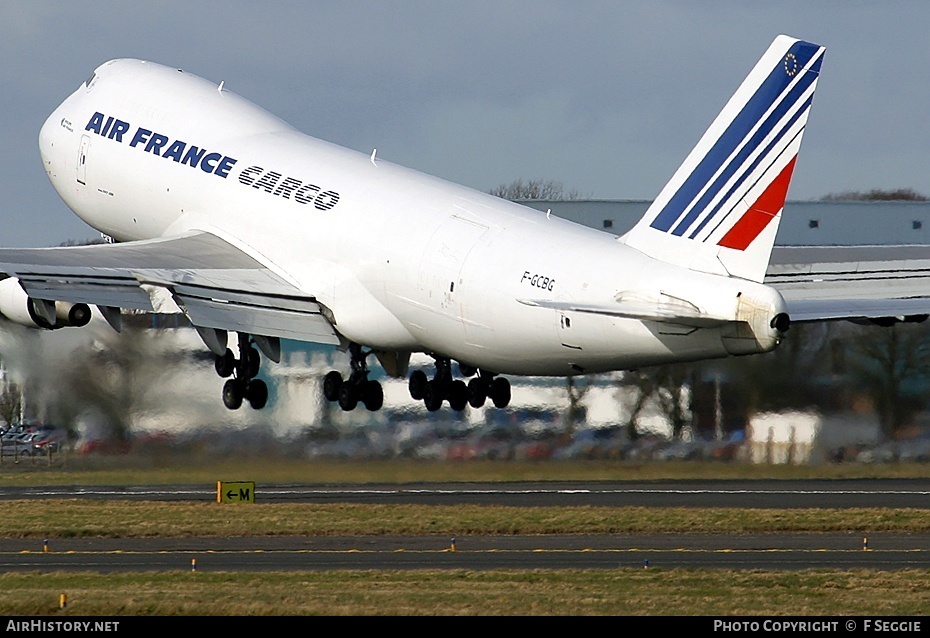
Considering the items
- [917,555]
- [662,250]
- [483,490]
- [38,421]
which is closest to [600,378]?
[483,490]

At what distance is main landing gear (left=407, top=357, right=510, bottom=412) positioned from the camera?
136 ft

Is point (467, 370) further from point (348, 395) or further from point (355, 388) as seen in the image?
point (348, 395)

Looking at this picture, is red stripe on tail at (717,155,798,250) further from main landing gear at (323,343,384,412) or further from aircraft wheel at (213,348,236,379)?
aircraft wheel at (213,348,236,379)

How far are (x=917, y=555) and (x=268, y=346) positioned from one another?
1471 cm

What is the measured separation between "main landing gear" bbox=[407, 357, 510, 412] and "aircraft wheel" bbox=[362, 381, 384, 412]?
153 cm

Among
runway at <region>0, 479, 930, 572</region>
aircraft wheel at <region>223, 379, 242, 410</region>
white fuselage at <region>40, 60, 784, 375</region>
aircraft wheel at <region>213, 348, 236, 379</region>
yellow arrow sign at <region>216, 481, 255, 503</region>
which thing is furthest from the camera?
yellow arrow sign at <region>216, 481, 255, 503</region>

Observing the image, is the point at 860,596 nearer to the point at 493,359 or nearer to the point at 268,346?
the point at 493,359

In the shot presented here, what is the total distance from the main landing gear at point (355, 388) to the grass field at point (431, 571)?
419 centimetres

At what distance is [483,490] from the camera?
182 feet

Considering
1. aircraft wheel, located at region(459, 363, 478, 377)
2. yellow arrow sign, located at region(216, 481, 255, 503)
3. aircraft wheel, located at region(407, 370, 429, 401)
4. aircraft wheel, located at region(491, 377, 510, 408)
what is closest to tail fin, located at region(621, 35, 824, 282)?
aircraft wheel, located at region(459, 363, 478, 377)

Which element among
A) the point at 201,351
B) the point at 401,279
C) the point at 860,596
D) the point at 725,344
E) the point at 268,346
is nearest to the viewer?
the point at 725,344

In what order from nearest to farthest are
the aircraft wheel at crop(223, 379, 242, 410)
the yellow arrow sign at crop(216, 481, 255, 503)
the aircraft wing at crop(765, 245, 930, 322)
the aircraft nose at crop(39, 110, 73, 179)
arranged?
the aircraft wing at crop(765, 245, 930, 322) → the aircraft wheel at crop(223, 379, 242, 410) → the aircraft nose at crop(39, 110, 73, 179) → the yellow arrow sign at crop(216, 481, 255, 503)

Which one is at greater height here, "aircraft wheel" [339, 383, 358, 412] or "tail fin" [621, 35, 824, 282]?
"tail fin" [621, 35, 824, 282]

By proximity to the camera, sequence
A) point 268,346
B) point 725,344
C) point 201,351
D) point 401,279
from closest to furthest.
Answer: point 725,344, point 401,279, point 268,346, point 201,351
